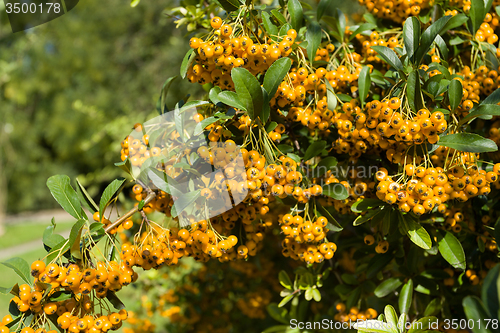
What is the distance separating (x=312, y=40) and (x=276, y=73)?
0.35 meters

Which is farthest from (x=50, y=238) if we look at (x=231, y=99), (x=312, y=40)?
(x=312, y=40)

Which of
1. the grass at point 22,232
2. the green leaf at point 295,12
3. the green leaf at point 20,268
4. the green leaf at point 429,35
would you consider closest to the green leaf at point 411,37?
the green leaf at point 429,35

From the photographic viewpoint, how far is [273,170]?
3.67 feet

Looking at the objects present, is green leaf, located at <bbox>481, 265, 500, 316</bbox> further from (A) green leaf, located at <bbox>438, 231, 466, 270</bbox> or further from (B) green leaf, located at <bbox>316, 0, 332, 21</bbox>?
(B) green leaf, located at <bbox>316, 0, 332, 21</bbox>

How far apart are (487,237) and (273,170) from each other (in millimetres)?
1008

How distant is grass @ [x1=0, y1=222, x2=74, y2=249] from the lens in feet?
35.6

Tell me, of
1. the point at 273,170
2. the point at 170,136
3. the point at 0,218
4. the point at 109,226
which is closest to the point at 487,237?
the point at 273,170

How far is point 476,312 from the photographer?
0.74m

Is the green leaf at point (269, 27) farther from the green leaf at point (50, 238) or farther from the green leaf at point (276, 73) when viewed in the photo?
the green leaf at point (50, 238)

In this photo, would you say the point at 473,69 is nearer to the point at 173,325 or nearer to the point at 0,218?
the point at 173,325

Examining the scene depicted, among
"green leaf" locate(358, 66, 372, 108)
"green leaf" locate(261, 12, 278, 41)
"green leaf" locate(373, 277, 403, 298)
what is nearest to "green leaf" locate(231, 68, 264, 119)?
"green leaf" locate(261, 12, 278, 41)

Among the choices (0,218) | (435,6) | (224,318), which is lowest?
(0,218)

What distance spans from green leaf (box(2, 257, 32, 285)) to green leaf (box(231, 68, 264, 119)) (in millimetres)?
943

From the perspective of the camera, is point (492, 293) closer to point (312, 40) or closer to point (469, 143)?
point (469, 143)
